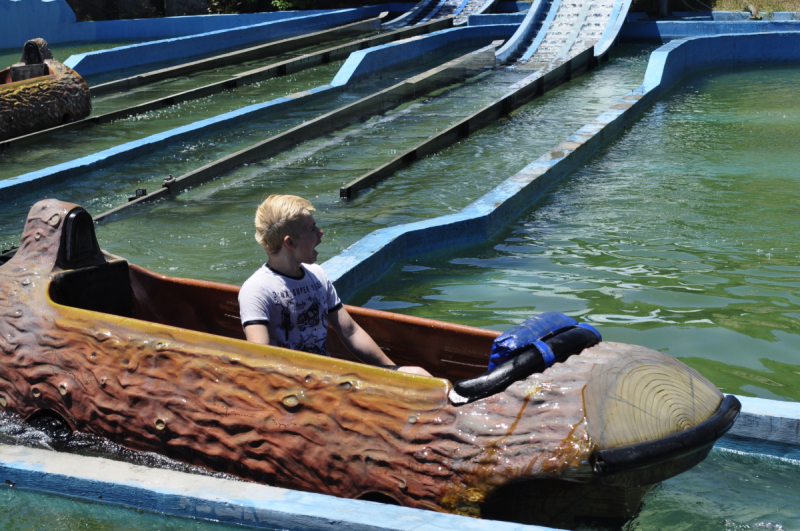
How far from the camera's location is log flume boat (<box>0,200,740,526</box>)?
91.0 inches

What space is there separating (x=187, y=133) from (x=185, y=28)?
1527 cm

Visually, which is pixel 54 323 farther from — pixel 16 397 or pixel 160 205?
pixel 160 205

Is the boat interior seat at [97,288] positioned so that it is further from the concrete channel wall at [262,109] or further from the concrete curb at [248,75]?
the concrete curb at [248,75]

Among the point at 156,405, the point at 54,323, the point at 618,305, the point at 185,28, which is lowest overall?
the point at 618,305

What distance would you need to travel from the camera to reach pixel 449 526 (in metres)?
2.34

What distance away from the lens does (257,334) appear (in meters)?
2.97

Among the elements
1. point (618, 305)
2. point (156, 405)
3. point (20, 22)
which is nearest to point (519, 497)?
point (156, 405)

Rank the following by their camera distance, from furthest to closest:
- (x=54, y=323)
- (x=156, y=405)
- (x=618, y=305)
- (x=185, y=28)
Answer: (x=185, y=28)
(x=618, y=305)
(x=54, y=323)
(x=156, y=405)

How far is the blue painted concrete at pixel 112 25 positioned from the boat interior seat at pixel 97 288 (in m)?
20.6

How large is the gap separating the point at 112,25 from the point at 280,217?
2300cm

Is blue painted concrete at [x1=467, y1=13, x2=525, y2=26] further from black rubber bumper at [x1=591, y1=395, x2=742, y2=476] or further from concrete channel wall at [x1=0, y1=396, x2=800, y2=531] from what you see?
black rubber bumper at [x1=591, y1=395, x2=742, y2=476]

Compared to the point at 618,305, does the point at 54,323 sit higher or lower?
higher

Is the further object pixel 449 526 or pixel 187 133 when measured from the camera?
pixel 187 133

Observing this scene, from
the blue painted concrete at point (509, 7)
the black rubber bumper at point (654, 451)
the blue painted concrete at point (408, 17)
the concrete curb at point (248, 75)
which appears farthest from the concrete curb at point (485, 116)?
the blue painted concrete at point (408, 17)
